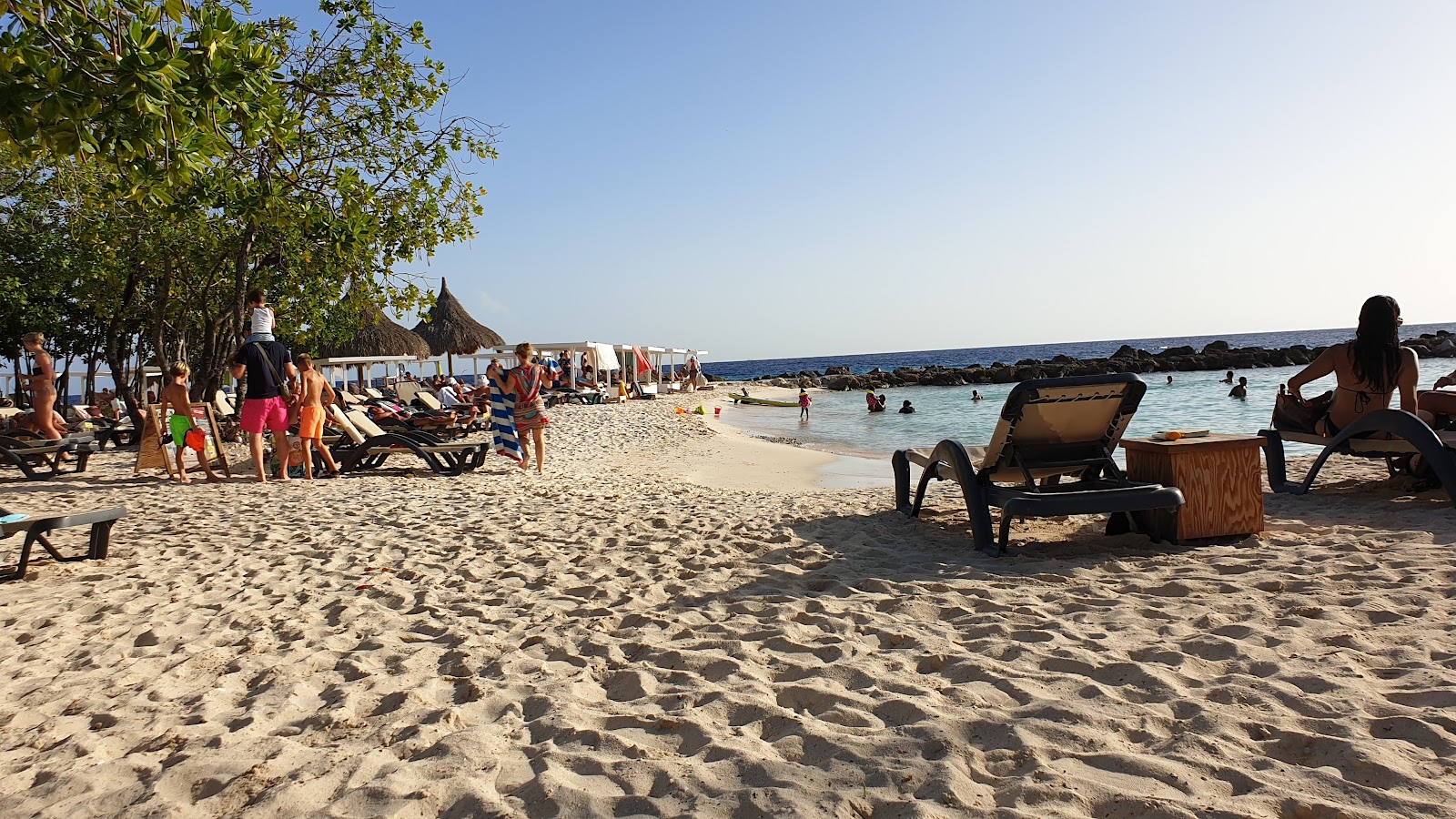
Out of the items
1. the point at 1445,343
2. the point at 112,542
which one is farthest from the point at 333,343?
the point at 1445,343

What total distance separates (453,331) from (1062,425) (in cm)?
2726

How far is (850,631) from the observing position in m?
3.29

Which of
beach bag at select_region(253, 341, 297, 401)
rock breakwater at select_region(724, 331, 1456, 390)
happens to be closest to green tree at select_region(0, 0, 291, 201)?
beach bag at select_region(253, 341, 297, 401)

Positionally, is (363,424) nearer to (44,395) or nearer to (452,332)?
(44,395)

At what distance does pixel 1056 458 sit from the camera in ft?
16.2

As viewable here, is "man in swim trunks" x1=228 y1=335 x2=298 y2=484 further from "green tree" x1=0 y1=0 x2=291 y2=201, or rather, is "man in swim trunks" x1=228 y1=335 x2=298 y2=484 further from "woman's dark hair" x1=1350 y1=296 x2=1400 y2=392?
"woman's dark hair" x1=1350 y1=296 x2=1400 y2=392

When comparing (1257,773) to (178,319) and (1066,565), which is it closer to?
(1066,565)

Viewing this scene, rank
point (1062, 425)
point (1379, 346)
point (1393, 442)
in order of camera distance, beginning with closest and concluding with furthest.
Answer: point (1062, 425)
point (1393, 442)
point (1379, 346)

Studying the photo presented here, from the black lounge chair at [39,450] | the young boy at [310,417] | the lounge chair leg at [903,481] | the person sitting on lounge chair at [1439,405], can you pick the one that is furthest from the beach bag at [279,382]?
the person sitting on lounge chair at [1439,405]

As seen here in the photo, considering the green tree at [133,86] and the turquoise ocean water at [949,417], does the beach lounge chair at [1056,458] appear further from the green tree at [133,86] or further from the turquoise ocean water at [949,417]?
the turquoise ocean water at [949,417]

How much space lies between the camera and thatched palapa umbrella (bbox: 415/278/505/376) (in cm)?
2897

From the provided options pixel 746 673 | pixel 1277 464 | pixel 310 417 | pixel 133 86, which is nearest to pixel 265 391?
pixel 310 417

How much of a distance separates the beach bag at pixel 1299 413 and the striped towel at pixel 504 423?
716cm

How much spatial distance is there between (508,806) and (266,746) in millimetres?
889
